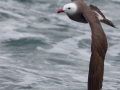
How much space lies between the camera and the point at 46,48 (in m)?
12.7

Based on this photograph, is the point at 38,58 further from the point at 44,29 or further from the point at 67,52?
the point at 44,29

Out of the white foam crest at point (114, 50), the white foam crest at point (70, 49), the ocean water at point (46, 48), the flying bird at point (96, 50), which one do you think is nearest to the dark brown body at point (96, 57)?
the flying bird at point (96, 50)

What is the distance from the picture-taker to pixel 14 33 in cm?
1341

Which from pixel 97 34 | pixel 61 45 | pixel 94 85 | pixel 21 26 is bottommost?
pixel 94 85

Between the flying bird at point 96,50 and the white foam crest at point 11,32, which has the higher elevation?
the white foam crest at point 11,32

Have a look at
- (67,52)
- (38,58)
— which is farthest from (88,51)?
(38,58)

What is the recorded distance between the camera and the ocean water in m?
10.5

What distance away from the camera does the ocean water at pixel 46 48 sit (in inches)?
414

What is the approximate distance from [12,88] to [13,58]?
1.86 metres

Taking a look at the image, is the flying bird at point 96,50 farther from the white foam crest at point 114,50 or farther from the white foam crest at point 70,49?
the white foam crest at point 114,50

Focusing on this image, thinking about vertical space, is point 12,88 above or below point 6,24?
below

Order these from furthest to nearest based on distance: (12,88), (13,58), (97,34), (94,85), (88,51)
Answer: (88,51), (13,58), (12,88), (97,34), (94,85)

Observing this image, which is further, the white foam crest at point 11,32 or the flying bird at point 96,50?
the white foam crest at point 11,32

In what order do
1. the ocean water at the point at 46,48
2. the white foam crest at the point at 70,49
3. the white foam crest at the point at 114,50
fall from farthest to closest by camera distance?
the white foam crest at the point at 114,50, the white foam crest at the point at 70,49, the ocean water at the point at 46,48
